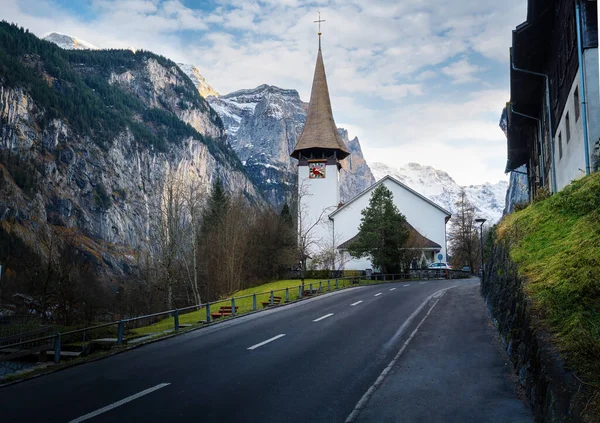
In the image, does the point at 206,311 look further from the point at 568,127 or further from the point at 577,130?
the point at 568,127

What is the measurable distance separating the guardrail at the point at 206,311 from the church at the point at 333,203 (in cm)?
778

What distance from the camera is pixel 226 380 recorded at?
366 inches

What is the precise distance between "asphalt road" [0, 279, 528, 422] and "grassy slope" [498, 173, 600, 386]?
3.17 meters

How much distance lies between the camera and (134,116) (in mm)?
174625

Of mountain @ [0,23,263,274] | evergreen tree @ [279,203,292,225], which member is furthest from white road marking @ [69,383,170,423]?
mountain @ [0,23,263,274]

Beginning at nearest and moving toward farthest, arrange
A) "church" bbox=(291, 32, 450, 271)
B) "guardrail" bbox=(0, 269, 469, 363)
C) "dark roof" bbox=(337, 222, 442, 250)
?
"guardrail" bbox=(0, 269, 469, 363) < "dark roof" bbox=(337, 222, 442, 250) < "church" bbox=(291, 32, 450, 271)

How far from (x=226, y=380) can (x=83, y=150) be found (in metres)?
142

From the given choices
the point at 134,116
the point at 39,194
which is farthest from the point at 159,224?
the point at 134,116

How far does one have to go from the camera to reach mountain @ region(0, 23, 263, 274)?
382ft

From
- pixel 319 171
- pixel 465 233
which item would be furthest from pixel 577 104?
pixel 465 233

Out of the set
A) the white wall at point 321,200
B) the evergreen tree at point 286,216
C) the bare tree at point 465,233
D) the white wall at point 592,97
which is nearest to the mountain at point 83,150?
the evergreen tree at point 286,216

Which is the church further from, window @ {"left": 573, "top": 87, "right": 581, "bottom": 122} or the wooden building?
window @ {"left": 573, "top": 87, "right": 581, "bottom": 122}

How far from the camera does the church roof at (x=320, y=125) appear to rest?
6312 centimetres

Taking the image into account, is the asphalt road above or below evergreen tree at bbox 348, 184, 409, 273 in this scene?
below
